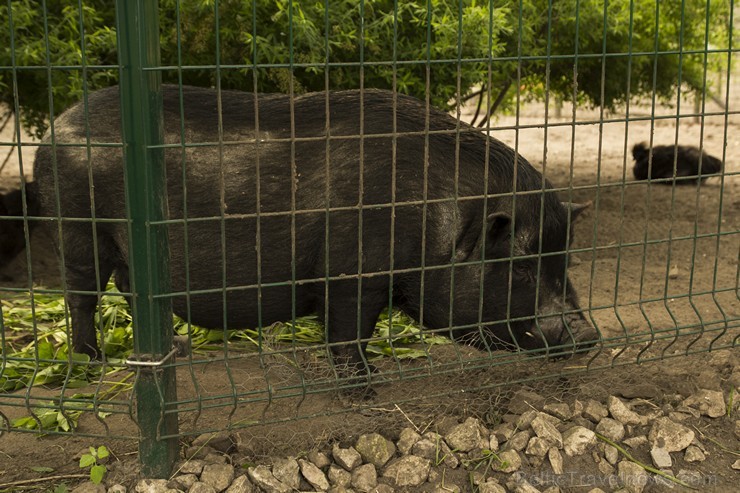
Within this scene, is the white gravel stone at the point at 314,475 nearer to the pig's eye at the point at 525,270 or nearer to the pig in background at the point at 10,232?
the pig's eye at the point at 525,270

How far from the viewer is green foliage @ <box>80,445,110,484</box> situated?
357 centimetres

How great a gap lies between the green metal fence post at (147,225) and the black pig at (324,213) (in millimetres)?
647

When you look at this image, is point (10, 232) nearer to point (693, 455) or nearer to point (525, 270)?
point (525, 270)

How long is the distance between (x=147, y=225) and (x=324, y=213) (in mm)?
1063

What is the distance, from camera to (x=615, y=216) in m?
8.23

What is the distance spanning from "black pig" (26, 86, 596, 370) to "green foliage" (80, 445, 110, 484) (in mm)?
806

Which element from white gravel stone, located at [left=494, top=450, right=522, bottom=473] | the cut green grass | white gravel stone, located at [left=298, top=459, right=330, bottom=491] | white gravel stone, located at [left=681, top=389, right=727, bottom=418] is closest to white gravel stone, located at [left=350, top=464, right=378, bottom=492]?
white gravel stone, located at [left=298, top=459, right=330, bottom=491]

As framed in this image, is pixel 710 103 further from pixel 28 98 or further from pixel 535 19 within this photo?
pixel 28 98

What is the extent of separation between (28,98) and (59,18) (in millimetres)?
759

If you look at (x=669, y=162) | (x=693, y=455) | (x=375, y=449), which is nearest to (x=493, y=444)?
(x=375, y=449)

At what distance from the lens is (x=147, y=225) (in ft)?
11.1

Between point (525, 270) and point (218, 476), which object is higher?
Result: point (525, 270)

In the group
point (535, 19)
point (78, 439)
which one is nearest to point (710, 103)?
point (535, 19)

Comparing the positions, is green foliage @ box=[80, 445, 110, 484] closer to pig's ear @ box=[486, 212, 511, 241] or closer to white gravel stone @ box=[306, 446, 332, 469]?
white gravel stone @ box=[306, 446, 332, 469]
